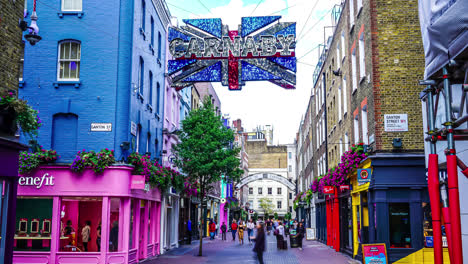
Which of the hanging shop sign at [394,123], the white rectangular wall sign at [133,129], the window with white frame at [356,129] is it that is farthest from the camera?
the window with white frame at [356,129]

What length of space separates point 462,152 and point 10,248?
11345mm

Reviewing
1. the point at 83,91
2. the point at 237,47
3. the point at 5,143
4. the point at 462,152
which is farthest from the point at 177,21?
the point at 462,152

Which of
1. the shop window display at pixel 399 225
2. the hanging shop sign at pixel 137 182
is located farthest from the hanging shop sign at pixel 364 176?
the hanging shop sign at pixel 137 182

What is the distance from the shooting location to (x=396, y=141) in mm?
18875

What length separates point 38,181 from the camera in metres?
19.6

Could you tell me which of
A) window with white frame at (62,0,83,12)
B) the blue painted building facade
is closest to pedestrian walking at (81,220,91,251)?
the blue painted building facade

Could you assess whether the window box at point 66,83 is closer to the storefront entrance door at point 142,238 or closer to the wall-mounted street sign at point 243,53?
the wall-mounted street sign at point 243,53

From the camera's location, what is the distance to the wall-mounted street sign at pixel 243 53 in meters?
17.2

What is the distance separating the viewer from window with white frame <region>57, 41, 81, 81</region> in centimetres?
2091

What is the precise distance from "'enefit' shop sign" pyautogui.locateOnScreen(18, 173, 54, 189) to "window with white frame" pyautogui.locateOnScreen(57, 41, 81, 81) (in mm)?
4114

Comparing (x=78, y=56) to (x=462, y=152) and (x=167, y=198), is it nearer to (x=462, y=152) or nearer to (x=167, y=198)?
(x=167, y=198)

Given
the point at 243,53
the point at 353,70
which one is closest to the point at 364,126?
the point at 353,70

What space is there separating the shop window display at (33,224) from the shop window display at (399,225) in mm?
13011

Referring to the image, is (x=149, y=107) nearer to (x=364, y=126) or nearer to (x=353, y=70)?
(x=353, y=70)
